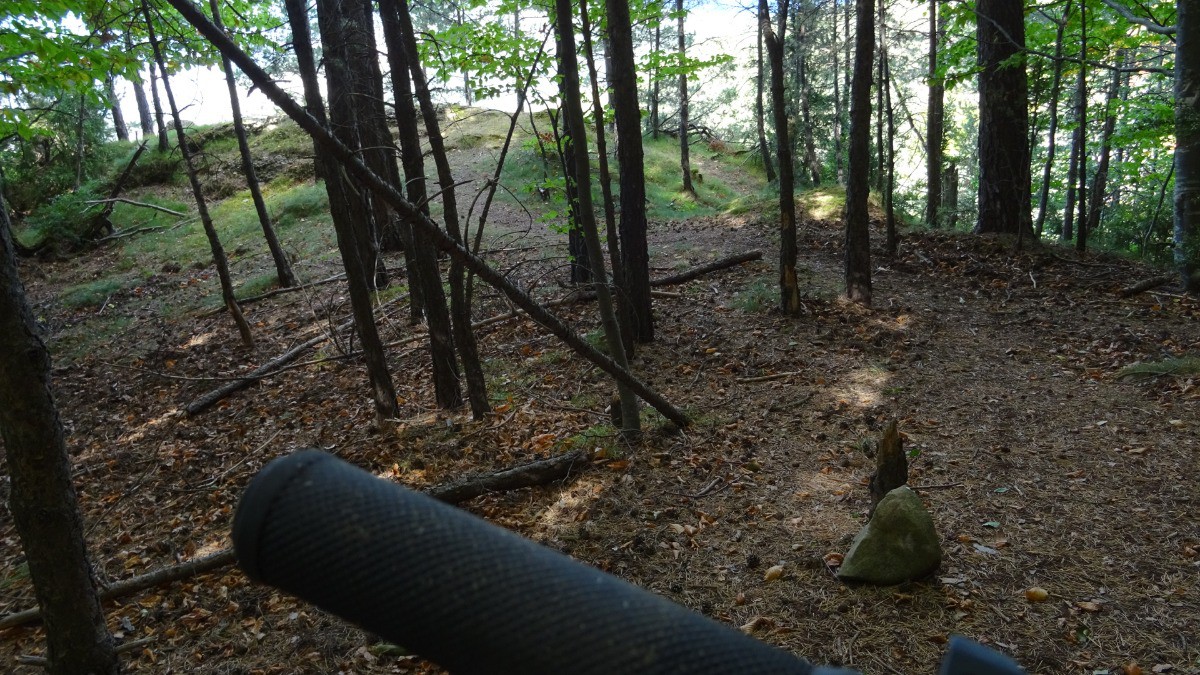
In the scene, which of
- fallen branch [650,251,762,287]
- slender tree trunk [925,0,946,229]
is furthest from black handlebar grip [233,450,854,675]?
slender tree trunk [925,0,946,229]

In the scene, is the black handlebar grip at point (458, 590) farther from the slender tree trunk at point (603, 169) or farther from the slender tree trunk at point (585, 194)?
the slender tree trunk at point (603, 169)

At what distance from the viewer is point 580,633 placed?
83cm

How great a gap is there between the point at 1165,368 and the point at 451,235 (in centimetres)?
747

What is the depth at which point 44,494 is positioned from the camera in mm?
3297

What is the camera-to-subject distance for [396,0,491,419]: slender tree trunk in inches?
241

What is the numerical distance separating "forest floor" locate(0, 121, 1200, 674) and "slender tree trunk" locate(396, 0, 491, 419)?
0.52m

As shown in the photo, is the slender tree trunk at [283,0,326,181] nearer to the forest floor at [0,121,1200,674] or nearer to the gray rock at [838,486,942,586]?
the forest floor at [0,121,1200,674]

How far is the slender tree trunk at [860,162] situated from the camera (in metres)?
9.06

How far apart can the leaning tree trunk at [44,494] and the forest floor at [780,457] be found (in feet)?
2.30

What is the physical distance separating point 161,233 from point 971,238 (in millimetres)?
22799

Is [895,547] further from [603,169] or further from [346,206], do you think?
[603,169]

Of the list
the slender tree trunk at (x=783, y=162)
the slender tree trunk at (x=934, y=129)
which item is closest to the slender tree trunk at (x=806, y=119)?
the slender tree trunk at (x=934, y=129)

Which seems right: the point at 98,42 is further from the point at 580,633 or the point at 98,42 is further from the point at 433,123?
the point at 580,633

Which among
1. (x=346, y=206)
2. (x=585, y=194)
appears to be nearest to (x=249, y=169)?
(x=346, y=206)
